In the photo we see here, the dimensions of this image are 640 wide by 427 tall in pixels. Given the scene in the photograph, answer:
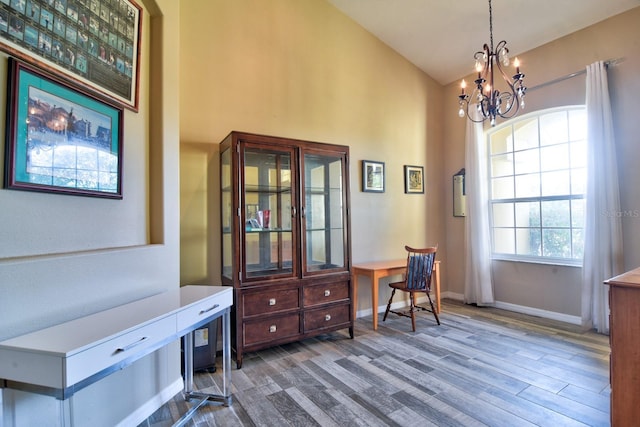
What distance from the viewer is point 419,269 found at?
11.3 ft

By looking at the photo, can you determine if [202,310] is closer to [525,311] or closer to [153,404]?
[153,404]

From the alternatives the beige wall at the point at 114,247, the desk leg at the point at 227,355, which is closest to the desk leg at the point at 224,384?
the desk leg at the point at 227,355

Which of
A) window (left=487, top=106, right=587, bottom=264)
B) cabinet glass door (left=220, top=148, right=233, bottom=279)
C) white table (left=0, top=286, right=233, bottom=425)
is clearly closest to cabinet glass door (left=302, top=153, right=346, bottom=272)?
cabinet glass door (left=220, top=148, right=233, bottom=279)

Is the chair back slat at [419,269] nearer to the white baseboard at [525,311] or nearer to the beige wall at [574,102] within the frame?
the white baseboard at [525,311]

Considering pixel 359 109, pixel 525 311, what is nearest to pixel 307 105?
pixel 359 109

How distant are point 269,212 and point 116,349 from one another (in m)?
1.79

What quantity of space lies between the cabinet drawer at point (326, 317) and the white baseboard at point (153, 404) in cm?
115

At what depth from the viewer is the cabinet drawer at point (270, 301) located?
2652 mm

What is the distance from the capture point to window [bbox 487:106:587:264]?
3588 millimetres

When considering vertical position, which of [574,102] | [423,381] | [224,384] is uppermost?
[574,102]

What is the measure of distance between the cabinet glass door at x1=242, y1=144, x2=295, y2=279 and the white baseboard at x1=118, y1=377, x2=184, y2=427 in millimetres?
992

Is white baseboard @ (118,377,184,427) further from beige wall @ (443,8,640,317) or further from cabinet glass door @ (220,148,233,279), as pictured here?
beige wall @ (443,8,640,317)

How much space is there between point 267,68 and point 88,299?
2663 mm

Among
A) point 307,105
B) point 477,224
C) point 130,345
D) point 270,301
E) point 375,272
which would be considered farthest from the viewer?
point 477,224
